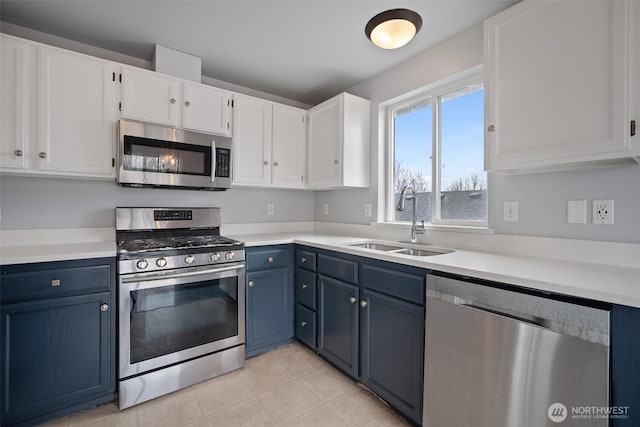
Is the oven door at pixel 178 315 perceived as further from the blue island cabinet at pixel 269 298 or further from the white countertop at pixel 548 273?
the white countertop at pixel 548 273

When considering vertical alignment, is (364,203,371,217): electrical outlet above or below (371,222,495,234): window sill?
above

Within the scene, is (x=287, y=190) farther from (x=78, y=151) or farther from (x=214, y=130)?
(x=78, y=151)

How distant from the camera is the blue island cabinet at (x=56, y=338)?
149cm

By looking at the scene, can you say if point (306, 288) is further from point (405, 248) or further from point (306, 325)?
point (405, 248)

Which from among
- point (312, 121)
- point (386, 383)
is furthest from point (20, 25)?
point (386, 383)

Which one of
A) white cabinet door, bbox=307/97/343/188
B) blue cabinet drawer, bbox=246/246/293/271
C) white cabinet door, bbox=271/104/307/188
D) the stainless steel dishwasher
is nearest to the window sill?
white cabinet door, bbox=307/97/343/188

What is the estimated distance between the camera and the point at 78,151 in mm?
1890

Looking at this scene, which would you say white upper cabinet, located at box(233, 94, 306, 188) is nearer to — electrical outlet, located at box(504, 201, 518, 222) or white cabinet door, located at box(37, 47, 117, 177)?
white cabinet door, located at box(37, 47, 117, 177)

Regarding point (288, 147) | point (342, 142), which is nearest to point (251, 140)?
point (288, 147)

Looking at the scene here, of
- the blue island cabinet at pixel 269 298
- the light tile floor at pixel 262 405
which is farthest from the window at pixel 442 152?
the light tile floor at pixel 262 405

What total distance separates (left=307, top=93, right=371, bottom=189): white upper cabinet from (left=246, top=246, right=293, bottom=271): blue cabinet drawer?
0.77 meters

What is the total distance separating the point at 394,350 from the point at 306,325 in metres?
0.90

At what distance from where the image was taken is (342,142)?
255 cm

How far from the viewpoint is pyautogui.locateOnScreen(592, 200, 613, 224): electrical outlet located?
141 cm
